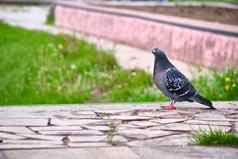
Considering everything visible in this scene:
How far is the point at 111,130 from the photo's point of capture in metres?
5.54

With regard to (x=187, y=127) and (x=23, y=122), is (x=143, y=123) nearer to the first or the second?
(x=187, y=127)

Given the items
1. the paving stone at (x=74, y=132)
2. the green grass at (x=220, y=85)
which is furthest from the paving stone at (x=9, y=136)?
the green grass at (x=220, y=85)

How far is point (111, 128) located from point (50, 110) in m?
1.11

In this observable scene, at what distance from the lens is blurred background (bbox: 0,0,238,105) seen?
29.3 ft

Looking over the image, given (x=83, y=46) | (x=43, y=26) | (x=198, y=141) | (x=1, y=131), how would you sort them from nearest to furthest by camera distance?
Answer: (x=198, y=141), (x=1, y=131), (x=83, y=46), (x=43, y=26)

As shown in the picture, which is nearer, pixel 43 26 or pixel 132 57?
pixel 132 57

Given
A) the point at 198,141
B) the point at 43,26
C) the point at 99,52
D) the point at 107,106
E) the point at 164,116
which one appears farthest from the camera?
the point at 43,26

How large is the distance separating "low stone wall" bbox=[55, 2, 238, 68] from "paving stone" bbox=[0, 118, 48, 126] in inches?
170

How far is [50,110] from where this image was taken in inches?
259

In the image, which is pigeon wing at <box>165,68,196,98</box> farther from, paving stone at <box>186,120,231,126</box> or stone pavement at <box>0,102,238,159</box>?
paving stone at <box>186,120,231,126</box>

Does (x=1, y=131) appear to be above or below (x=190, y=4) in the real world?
below

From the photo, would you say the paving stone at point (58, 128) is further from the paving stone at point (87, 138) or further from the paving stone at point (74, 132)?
the paving stone at point (87, 138)

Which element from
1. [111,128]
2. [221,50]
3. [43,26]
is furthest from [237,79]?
[43,26]

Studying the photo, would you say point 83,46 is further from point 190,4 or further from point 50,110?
point 50,110
